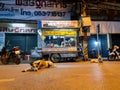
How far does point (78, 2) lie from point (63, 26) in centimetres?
293

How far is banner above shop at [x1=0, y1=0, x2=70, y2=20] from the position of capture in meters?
18.9

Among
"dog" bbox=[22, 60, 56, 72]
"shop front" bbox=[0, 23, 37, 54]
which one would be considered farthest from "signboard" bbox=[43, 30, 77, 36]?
"dog" bbox=[22, 60, 56, 72]

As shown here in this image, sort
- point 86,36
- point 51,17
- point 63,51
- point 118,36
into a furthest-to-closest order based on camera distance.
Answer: point 118,36, point 51,17, point 86,36, point 63,51

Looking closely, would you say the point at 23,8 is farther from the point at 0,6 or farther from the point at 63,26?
the point at 63,26

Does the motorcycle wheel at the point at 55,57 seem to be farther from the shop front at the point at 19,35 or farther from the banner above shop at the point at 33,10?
the banner above shop at the point at 33,10

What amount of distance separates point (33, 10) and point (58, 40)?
3979 millimetres

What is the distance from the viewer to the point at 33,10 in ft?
63.6

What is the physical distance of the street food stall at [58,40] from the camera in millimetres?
17141

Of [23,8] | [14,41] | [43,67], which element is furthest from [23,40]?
[43,67]

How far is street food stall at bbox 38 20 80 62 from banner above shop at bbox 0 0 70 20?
225 cm

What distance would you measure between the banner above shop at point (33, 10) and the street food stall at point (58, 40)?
2.25 m

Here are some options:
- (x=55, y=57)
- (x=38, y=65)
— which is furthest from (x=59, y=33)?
(x=38, y=65)

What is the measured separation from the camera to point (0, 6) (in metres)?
18.8

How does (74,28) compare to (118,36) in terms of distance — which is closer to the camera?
(74,28)
